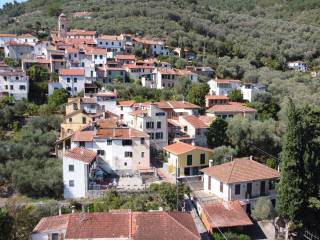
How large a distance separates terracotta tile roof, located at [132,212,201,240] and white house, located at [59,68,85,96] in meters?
34.2

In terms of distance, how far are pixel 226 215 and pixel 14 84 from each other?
3519cm

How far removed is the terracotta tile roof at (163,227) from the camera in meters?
23.3

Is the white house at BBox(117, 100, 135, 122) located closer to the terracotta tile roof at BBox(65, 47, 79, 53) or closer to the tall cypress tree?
the terracotta tile roof at BBox(65, 47, 79, 53)

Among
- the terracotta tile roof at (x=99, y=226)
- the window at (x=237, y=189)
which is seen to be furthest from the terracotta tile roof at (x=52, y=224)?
the window at (x=237, y=189)

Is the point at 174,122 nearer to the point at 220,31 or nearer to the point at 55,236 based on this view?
the point at 55,236

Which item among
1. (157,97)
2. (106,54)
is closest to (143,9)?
(106,54)

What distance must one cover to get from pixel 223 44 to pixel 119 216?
72.9m

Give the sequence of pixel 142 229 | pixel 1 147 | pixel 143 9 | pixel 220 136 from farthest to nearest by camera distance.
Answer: pixel 143 9 < pixel 220 136 < pixel 1 147 < pixel 142 229

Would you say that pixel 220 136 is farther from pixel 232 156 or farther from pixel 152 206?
pixel 152 206

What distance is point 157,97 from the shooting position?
57250mm

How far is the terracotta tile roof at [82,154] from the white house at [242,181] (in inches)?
363

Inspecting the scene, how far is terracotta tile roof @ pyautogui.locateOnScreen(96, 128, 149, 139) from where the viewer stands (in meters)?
37.9

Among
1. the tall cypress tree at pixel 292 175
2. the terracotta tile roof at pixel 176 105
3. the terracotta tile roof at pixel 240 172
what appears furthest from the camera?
the terracotta tile roof at pixel 176 105

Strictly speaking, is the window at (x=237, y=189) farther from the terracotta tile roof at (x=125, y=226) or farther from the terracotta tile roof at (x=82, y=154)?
the terracotta tile roof at (x=82, y=154)
